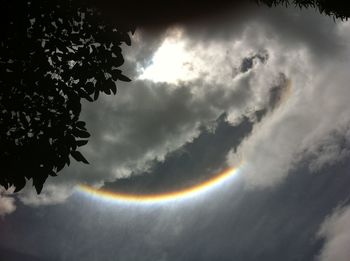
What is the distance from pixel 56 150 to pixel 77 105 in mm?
893

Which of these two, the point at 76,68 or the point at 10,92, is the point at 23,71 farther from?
the point at 76,68

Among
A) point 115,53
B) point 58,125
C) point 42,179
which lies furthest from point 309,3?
point 42,179

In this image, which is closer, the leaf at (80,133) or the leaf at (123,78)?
the leaf at (80,133)

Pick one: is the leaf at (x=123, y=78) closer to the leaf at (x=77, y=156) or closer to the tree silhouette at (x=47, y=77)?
the tree silhouette at (x=47, y=77)

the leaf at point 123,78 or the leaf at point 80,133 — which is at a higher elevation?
the leaf at point 123,78

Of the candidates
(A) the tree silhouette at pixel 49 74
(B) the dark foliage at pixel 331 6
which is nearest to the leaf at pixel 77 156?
(A) the tree silhouette at pixel 49 74

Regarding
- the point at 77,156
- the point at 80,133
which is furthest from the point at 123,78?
the point at 77,156

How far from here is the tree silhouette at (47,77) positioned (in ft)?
22.0

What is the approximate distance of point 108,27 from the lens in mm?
7648

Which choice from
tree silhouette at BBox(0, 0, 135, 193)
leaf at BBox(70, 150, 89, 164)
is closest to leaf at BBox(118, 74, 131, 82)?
tree silhouette at BBox(0, 0, 135, 193)

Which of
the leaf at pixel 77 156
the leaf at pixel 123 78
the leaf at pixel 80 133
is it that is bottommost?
the leaf at pixel 77 156

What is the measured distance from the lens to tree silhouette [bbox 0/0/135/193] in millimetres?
6695

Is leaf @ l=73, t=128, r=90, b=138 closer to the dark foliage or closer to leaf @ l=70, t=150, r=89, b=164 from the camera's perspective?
leaf @ l=70, t=150, r=89, b=164

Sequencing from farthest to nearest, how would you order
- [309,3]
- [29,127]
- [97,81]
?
[97,81], [29,127], [309,3]
